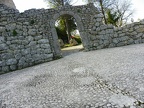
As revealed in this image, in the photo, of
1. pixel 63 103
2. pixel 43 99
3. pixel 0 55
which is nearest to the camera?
pixel 63 103

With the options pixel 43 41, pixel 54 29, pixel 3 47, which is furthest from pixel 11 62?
pixel 54 29

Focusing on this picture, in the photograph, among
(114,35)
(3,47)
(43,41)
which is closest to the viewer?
(3,47)

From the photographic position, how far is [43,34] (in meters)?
7.50

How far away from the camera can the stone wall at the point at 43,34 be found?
6.63 m

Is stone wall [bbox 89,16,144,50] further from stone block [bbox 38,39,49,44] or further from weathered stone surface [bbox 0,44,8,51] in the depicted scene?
weathered stone surface [bbox 0,44,8,51]

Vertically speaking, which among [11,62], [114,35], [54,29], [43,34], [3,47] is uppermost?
[54,29]

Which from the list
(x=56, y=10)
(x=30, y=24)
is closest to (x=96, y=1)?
(x=56, y=10)

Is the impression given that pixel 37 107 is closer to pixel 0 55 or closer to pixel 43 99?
pixel 43 99

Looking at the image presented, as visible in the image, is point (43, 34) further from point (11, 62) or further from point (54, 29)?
point (11, 62)

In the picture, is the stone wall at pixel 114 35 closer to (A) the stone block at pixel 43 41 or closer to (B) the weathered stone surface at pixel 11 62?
(A) the stone block at pixel 43 41

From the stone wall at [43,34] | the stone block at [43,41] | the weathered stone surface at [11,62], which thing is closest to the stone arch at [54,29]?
the stone wall at [43,34]

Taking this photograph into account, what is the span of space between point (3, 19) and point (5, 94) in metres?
4.59

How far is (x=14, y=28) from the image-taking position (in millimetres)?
6836

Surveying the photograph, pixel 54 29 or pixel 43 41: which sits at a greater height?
pixel 54 29
